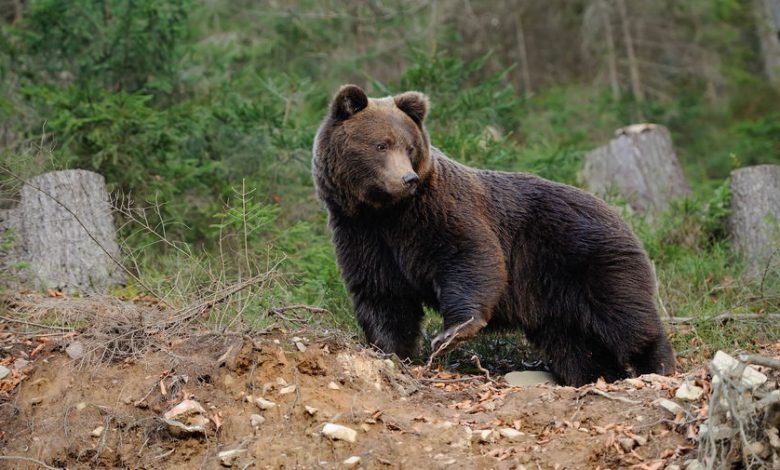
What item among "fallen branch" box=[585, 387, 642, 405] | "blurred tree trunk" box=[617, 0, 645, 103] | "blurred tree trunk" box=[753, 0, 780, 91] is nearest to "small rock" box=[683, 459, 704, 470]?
"fallen branch" box=[585, 387, 642, 405]

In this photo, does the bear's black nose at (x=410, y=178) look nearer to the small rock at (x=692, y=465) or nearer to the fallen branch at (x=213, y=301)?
the fallen branch at (x=213, y=301)

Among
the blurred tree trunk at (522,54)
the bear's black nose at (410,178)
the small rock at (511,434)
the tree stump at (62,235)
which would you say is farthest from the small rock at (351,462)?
the blurred tree trunk at (522,54)

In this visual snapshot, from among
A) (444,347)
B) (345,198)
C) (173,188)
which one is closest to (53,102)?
(173,188)

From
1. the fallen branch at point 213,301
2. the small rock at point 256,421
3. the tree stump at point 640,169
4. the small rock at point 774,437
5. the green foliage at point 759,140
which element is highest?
the fallen branch at point 213,301

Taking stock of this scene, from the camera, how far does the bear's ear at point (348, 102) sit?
6.22 meters

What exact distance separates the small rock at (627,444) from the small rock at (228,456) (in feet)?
6.35

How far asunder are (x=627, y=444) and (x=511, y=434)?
0.62 m

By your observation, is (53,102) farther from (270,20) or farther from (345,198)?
(270,20)

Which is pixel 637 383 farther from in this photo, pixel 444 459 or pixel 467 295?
pixel 467 295

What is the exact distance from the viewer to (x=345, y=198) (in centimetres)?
630

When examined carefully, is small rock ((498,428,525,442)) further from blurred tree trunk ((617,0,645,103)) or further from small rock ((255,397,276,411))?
blurred tree trunk ((617,0,645,103))

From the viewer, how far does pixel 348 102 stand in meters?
6.28

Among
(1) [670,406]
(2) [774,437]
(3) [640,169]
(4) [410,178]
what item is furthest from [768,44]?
(2) [774,437]

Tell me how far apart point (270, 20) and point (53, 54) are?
221 inches
